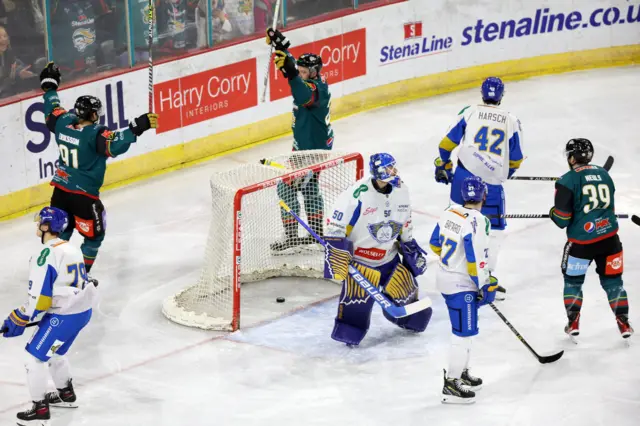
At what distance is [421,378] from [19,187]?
174 inches

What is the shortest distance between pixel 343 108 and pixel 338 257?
5772mm

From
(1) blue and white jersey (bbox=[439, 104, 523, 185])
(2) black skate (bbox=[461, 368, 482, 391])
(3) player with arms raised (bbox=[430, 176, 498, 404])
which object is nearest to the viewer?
(3) player with arms raised (bbox=[430, 176, 498, 404])

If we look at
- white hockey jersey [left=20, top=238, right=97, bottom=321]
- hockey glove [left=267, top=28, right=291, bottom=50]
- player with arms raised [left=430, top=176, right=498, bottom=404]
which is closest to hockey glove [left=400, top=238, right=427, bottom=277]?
player with arms raised [left=430, top=176, right=498, bottom=404]

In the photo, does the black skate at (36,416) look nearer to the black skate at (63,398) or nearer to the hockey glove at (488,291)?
the black skate at (63,398)

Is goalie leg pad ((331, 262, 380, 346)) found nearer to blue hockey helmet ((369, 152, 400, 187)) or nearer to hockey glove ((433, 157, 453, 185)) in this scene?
blue hockey helmet ((369, 152, 400, 187))

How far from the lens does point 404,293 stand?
7.86 metres

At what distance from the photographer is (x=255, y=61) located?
475 inches

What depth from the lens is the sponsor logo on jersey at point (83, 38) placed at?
1061 cm

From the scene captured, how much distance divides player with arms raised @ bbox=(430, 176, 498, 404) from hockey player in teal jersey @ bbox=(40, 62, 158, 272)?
91.0 inches

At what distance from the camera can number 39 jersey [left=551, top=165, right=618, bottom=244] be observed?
7422 millimetres

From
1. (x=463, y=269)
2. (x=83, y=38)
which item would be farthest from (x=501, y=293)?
(x=83, y=38)

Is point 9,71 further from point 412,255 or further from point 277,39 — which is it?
point 412,255

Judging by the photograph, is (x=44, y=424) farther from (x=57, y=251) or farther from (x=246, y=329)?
(x=246, y=329)

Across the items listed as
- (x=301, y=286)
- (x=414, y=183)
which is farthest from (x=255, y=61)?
(x=301, y=286)
